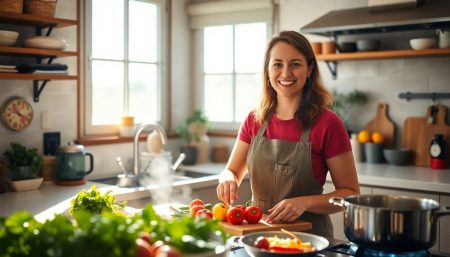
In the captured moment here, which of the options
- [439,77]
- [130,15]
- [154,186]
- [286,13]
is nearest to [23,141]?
[154,186]

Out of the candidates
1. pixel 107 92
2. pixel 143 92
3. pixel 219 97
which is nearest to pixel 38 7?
pixel 107 92

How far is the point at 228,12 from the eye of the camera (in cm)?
448

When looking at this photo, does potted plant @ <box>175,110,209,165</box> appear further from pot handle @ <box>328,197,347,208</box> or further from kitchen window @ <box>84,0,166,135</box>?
pot handle @ <box>328,197,347,208</box>

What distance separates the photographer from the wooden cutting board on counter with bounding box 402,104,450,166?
3727 millimetres

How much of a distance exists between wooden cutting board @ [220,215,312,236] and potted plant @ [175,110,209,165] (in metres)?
2.29

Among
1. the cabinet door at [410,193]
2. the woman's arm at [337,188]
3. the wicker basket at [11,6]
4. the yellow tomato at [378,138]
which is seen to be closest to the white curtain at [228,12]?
the yellow tomato at [378,138]

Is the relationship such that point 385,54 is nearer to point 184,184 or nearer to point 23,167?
point 184,184

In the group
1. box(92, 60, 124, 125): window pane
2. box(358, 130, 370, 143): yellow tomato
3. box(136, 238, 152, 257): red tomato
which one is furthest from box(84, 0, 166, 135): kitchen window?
box(136, 238, 152, 257): red tomato

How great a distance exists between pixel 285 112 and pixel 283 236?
0.87 metres

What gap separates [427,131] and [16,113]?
106 inches

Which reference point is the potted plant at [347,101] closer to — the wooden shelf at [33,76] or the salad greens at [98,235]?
the wooden shelf at [33,76]

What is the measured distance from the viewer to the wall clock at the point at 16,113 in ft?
10.8

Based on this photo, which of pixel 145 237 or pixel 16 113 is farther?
pixel 16 113

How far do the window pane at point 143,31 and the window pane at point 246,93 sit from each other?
2.40ft
